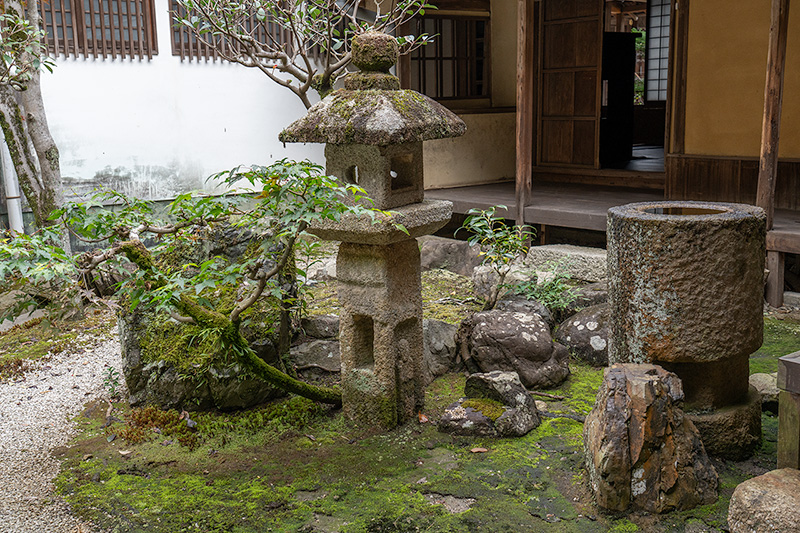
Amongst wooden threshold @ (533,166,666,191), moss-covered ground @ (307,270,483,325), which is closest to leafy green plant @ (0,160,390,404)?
moss-covered ground @ (307,270,483,325)

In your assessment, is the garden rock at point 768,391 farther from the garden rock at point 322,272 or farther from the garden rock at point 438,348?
the garden rock at point 322,272

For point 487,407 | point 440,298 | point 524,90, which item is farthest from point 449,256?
point 487,407

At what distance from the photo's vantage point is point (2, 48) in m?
7.12

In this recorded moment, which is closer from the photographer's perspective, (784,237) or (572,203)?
(784,237)

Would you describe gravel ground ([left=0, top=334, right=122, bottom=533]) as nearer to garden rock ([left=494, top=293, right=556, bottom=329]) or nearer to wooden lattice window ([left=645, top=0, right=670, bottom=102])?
garden rock ([left=494, top=293, right=556, bottom=329])

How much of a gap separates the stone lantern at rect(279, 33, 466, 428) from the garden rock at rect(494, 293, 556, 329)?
1745 millimetres

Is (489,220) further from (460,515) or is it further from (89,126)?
(89,126)

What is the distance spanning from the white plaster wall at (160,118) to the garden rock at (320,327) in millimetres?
4730

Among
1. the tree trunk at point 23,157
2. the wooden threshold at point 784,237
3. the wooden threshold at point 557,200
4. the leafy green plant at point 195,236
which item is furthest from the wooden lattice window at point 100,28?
the wooden threshold at point 784,237

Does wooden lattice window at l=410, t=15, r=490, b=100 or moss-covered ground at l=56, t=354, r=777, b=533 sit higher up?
wooden lattice window at l=410, t=15, r=490, b=100

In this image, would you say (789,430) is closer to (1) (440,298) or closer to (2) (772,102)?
(2) (772,102)

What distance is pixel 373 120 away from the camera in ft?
15.5

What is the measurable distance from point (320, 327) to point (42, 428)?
221 cm

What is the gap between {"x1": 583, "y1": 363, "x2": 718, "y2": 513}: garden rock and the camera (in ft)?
13.1
